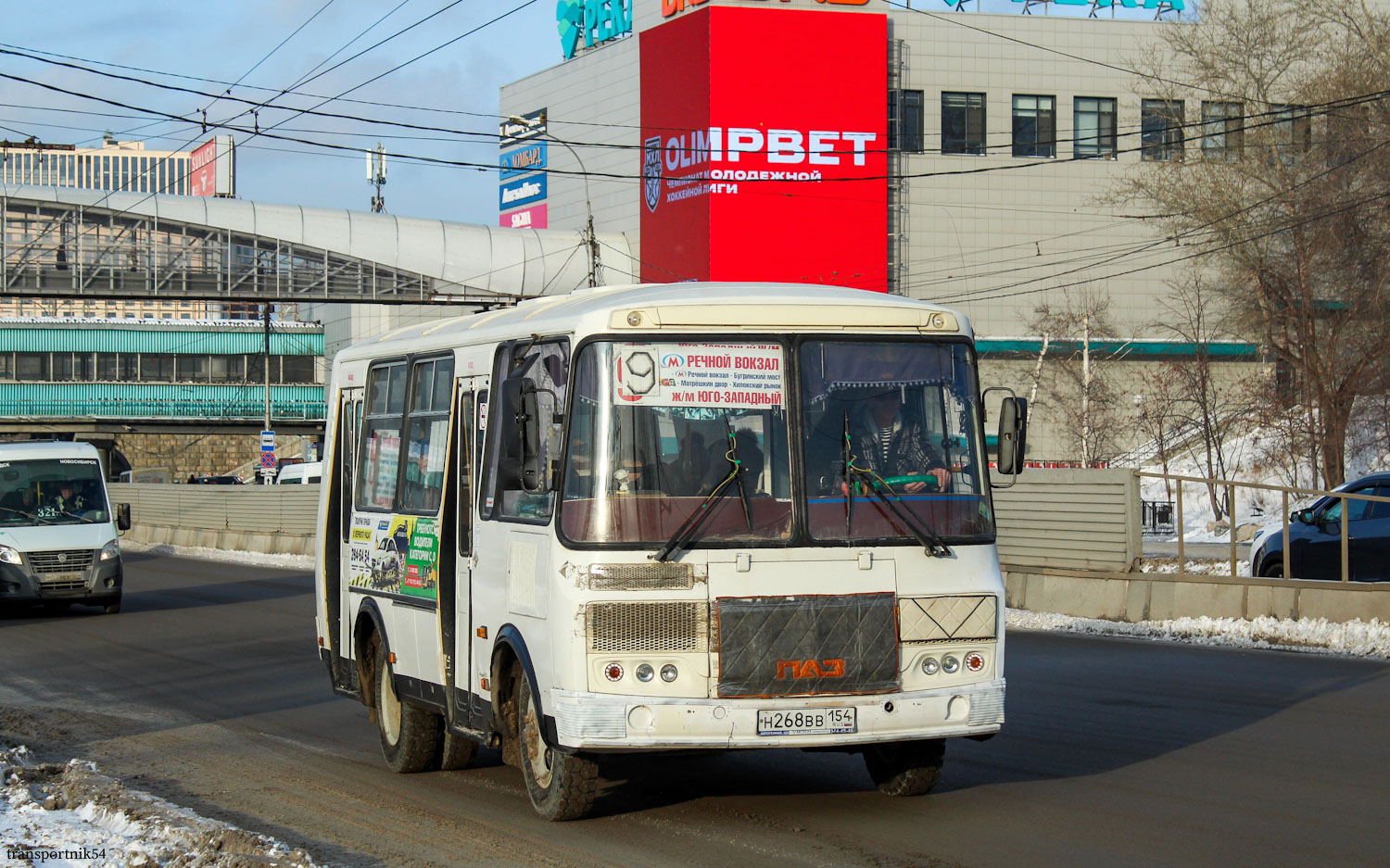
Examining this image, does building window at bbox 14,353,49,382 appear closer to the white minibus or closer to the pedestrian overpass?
the pedestrian overpass

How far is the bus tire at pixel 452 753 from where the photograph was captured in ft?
32.9

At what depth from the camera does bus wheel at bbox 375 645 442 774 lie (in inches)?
393

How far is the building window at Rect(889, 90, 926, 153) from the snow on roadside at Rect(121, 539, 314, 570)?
3363cm

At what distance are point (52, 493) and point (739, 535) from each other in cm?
→ 1833

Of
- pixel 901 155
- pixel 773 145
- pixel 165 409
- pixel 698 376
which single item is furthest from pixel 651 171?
pixel 698 376

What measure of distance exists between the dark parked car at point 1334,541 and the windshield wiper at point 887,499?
12.0m

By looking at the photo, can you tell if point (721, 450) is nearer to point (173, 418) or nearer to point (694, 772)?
point (694, 772)

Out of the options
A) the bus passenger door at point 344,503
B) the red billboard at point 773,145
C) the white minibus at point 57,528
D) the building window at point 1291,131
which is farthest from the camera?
the red billboard at point 773,145

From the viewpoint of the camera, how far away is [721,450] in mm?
7797

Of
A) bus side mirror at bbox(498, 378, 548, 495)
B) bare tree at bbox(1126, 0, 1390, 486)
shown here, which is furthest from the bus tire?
bare tree at bbox(1126, 0, 1390, 486)

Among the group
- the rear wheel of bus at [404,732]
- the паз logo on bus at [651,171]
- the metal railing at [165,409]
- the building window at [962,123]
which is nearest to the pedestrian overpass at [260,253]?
the паз logo on bus at [651,171]

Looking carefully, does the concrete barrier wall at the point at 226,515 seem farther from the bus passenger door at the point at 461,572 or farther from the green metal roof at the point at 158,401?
the green metal roof at the point at 158,401

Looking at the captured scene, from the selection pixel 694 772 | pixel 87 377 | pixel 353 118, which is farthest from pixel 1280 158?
pixel 87 377

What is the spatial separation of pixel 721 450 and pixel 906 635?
1287mm
